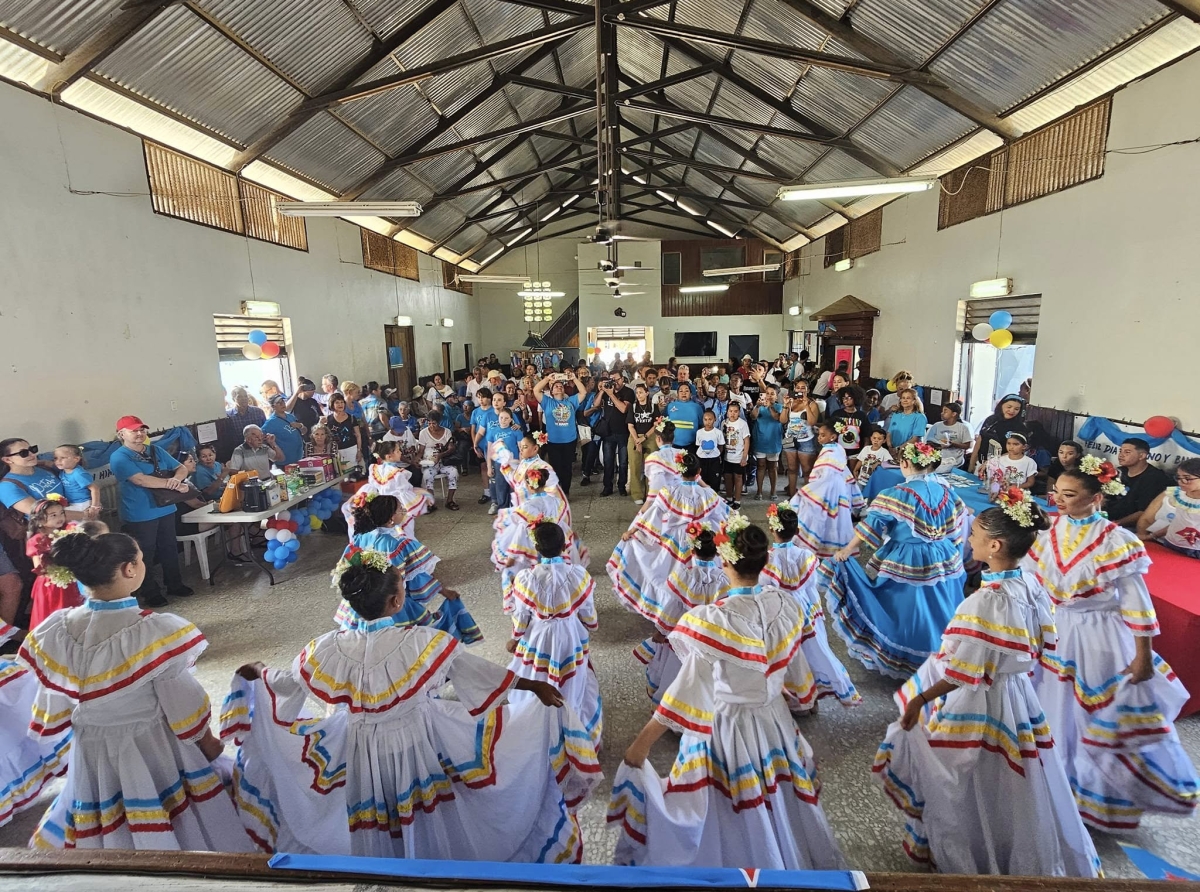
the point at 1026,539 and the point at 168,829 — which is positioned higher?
the point at 1026,539

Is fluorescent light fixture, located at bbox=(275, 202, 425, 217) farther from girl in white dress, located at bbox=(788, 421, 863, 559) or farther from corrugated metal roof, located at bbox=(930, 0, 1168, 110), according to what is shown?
corrugated metal roof, located at bbox=(930, 0, 1168, 110)

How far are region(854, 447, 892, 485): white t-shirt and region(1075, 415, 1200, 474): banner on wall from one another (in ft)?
6.11

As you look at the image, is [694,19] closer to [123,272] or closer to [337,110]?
[337,110]

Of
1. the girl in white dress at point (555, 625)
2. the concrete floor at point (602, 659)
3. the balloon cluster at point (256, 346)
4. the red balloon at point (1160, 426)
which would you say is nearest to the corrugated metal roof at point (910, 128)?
the red balloon at point (1160, 426)

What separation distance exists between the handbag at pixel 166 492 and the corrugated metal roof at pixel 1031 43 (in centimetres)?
866

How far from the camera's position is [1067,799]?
82.1 inches

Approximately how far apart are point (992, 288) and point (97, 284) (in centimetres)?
1012

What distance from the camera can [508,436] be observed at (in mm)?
6715

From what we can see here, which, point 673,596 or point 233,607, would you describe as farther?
point 233,607

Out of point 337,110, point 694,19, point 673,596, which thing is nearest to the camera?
point 673,596

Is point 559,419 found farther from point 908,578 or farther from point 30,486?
point 30,486

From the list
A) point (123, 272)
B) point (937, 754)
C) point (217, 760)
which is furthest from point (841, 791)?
point (123, 272)

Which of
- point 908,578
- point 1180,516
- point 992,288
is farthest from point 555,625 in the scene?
point 992,288

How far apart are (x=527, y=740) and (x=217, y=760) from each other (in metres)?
1.19
